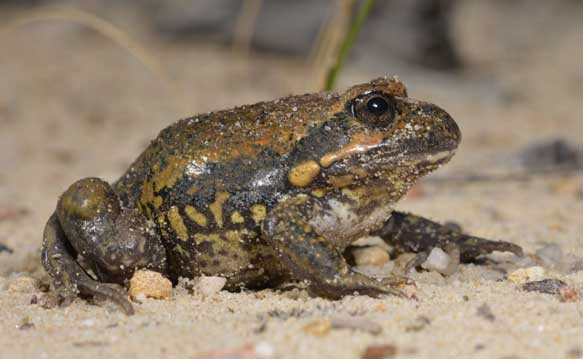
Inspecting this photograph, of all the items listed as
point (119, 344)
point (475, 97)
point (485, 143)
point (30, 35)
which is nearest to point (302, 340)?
point (119, 344)

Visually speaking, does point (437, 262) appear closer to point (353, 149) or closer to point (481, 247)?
point (481, 247)

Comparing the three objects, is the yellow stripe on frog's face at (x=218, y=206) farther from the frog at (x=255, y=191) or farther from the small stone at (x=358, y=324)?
the small stone at (x=358, y=324)

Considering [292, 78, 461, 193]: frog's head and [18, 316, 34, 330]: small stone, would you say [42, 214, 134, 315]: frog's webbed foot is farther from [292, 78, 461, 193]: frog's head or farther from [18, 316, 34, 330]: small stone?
[292, 78, 461, 193]: frog's head

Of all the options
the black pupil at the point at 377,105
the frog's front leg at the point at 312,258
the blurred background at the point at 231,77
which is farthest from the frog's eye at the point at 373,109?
the blurred background at the point at 231,77

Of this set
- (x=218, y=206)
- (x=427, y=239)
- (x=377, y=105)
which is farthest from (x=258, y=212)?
(x=427, y=239)

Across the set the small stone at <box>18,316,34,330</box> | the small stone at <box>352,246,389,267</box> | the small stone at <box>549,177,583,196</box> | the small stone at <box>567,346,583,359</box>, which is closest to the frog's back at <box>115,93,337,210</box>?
the small stone at <box>18,316,34,330</box>
